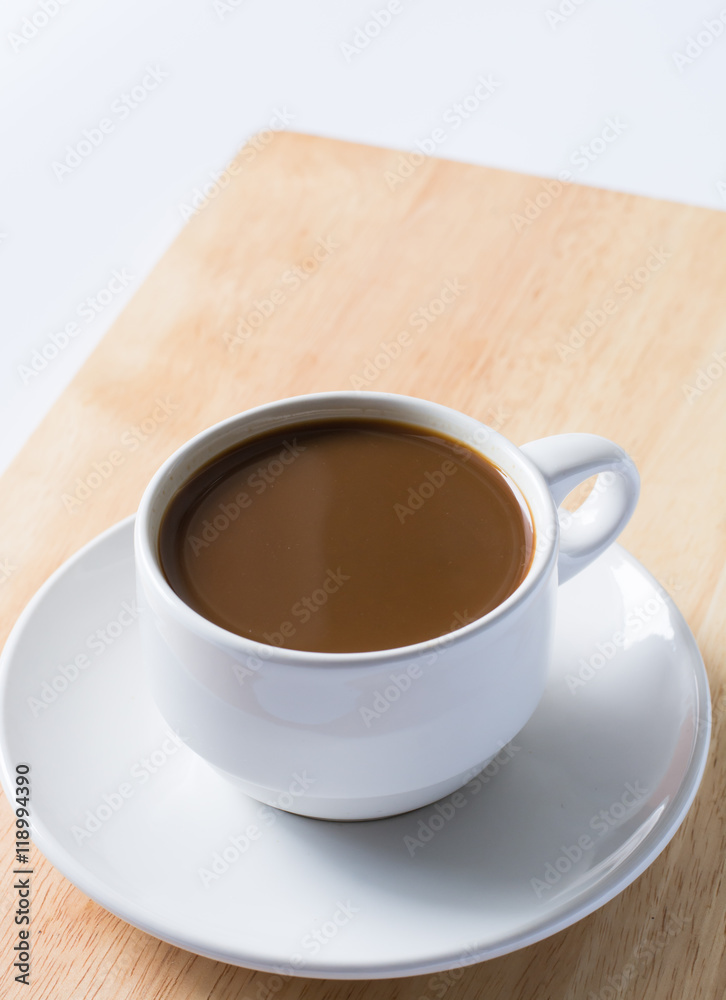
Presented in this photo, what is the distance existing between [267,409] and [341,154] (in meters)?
0.92

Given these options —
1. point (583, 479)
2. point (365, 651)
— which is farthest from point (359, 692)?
point (583, 479)

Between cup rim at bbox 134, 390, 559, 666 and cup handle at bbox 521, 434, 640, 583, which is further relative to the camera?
cup handle at bbox 521, 434, 640, 583

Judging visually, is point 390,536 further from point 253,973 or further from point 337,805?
point 253,973

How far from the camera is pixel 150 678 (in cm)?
82

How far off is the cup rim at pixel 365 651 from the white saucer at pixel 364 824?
0.19 m

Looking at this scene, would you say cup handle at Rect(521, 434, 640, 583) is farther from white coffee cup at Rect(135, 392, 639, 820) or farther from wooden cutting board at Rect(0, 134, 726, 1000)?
wooden cutting board at Rect(0, 134, 726, 1000)

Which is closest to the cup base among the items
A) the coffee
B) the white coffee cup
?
the white coffee cup

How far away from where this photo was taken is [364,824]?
828 mm

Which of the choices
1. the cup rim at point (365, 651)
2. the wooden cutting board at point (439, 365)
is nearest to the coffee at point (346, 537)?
the cup rim at point (365, 651)

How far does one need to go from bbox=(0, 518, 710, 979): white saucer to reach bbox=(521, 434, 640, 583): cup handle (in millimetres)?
129

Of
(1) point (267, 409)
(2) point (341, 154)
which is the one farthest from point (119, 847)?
(2) point (341, 154)

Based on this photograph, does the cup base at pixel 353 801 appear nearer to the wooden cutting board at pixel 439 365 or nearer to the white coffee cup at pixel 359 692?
the white coffee cup at pixel 359 692

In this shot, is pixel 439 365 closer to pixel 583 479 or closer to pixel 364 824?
pixel 583 479

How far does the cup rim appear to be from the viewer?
70 cm
